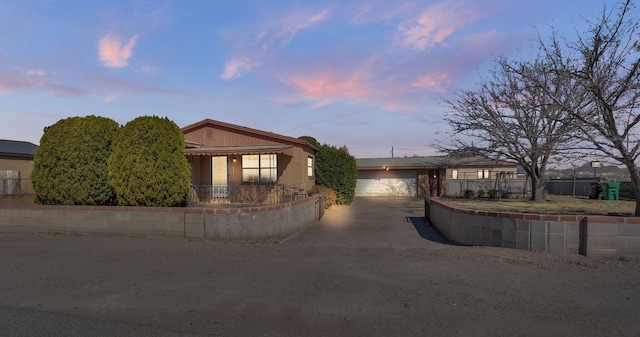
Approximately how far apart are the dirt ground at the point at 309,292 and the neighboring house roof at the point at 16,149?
54.6 feet

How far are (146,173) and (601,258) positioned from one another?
9.66m

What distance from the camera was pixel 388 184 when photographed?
30.5 meters

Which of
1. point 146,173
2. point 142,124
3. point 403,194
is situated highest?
point 142,124

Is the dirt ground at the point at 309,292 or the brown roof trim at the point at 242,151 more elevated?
the brown roof trim at the point at 242,151

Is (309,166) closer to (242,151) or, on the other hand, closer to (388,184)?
(242,151)

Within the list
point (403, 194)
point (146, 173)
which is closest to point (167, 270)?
point (146, 173)

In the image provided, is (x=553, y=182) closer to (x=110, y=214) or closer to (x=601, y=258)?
(x=601, y=258)

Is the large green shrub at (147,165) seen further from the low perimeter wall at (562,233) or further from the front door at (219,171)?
the front door at (219,171)

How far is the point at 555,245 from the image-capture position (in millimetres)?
6824

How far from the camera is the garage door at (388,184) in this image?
30.2m

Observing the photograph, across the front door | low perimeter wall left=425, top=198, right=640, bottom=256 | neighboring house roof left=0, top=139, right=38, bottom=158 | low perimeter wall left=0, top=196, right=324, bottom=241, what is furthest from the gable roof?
low perimeter wall left=425, top=198, right=640, bottom=256

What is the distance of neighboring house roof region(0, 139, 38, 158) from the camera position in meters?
20.3

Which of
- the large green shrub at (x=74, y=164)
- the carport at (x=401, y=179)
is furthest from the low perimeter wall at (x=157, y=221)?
the carport at (x=401, y=179)

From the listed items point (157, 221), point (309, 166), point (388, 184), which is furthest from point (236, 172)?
point (388, 184)
